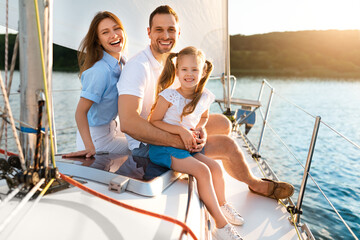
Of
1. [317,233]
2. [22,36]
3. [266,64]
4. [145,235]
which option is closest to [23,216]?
[145,235]

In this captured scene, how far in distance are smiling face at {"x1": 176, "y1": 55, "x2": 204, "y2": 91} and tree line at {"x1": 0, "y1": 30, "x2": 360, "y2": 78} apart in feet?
96.1

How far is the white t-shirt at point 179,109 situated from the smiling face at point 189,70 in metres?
0.07

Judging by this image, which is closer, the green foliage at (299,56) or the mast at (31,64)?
the mast at (31,64)

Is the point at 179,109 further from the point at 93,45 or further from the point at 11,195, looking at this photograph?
the point at 11,195

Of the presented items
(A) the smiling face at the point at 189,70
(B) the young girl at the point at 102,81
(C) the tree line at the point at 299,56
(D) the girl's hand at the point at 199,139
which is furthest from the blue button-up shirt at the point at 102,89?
(C) the tree line at the point at 299,56

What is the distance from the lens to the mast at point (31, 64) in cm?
77

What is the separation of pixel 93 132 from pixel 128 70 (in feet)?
1.29

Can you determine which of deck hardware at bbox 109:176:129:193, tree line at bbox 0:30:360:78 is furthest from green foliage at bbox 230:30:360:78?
deck hardware at bbox 109:176:129:193

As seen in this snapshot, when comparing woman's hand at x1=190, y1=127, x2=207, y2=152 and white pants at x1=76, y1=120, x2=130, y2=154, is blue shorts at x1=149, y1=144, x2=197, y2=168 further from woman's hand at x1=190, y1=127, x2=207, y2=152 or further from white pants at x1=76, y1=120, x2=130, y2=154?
white pants at x1=76, y1=120, x2=130, y2=154

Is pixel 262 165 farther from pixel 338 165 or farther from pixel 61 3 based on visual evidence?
pixel 338 165

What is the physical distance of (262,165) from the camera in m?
2.29

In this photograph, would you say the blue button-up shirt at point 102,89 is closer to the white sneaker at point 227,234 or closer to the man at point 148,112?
the man at point 148,112

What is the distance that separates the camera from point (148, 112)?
156cm

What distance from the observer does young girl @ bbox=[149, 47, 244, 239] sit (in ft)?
3.96
